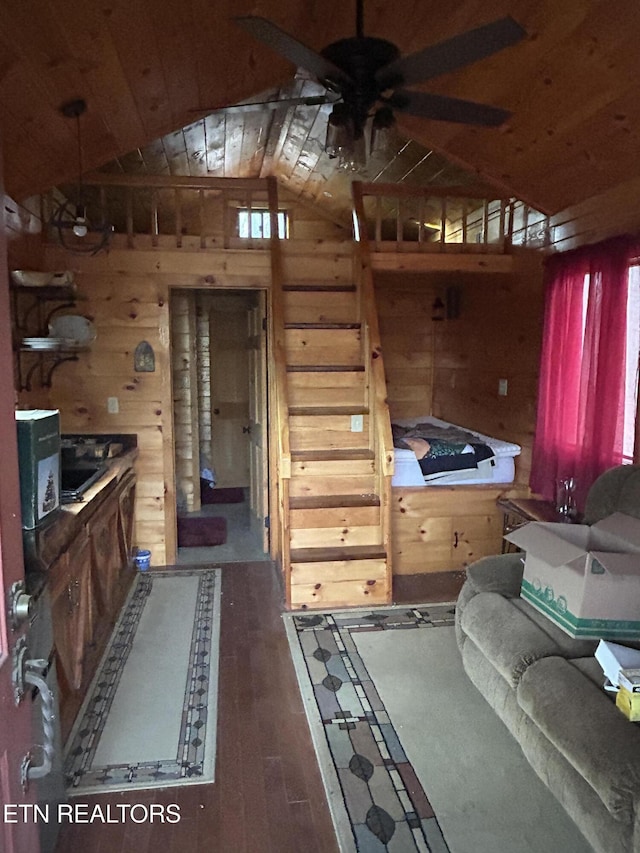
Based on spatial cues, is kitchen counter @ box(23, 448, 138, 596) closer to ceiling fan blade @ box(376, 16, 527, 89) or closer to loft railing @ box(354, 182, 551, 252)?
ceiling fan blade @ box(376, 16, 527, 89)

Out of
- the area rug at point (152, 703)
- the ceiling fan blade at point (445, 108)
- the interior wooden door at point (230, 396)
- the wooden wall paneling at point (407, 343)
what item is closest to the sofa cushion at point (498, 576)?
the area rug at point (152, 703)

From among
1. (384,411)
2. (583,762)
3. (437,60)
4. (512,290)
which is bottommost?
(583,762)

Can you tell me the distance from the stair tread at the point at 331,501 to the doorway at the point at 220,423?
90 cm

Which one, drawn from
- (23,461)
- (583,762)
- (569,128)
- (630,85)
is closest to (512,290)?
(569,128)

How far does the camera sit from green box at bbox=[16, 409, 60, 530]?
1617 millimetres

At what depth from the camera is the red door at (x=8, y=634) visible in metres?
1.01

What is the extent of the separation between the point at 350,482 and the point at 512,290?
1.91m

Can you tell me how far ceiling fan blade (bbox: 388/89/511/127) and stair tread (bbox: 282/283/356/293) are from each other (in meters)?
2.00

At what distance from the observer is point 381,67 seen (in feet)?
6.32

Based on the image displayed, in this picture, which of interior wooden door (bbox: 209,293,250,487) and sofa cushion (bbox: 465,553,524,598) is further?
interior wooden door (bbox: 209,293,250,487)

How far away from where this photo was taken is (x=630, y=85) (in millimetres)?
2488

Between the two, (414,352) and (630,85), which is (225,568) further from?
(630,85)

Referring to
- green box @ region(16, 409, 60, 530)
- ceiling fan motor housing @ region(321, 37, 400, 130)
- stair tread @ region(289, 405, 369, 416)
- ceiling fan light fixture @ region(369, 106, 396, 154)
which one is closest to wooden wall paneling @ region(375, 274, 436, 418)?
stair tread @ region(289, 405, 369, 416)

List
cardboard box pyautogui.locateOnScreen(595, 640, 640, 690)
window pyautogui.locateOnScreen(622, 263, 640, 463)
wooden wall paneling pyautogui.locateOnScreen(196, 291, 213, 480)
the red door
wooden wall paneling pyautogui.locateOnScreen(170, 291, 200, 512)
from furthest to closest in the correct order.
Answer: wooden wall paneling pyautogui.locateOnScreen(196, 291, 213, 480), wooden wall paneling pyautogui.locateOnScreen(170, 291, 200, 512), window pyautogui.locateOnScreen(622, 263, 640, 463), cardboard box pyautogui.locateOnScreen(595, 640, 640, 690), the red door
